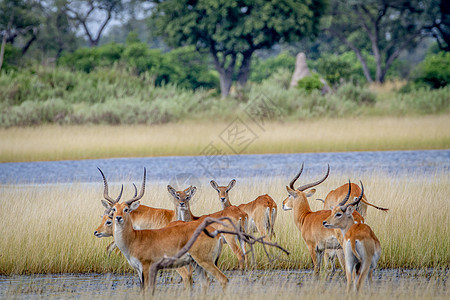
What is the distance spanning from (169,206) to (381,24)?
33.0 m

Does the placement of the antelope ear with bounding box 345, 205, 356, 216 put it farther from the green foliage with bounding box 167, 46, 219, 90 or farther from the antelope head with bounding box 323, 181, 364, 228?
the green foliage with bounding box 167, 46, 219, 90

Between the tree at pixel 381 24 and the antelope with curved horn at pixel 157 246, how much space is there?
33.5 meters

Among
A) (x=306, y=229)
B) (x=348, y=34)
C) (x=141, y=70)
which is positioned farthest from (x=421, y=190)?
(x=348, y=34)

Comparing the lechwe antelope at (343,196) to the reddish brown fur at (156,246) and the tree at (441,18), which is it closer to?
the reddish brown fur at (156,246)

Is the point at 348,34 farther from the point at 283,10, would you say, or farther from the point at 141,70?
the point at 141,70

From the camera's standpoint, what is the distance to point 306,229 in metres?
6.81

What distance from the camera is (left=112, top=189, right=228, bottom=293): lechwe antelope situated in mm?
5645

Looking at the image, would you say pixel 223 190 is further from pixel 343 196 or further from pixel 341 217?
pixel 341 217

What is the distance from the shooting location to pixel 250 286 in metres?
6.52

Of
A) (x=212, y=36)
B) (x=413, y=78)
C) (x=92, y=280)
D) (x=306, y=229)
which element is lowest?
(x=92, y=280)

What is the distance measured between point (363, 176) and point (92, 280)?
7097 millimetres

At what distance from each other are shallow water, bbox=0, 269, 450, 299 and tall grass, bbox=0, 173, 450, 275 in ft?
0.73

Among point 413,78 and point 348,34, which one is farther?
point 348,34

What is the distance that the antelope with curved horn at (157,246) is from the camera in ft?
18.5
